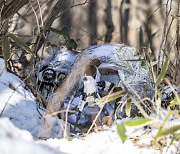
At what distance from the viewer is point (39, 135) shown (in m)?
1.36

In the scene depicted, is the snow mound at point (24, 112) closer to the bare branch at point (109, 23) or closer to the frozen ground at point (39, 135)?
the frozen ground at point (39, 135)

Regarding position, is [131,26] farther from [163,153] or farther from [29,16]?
[163,153]

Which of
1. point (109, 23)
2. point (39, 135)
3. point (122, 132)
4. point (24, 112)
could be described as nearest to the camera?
point (122, 132)

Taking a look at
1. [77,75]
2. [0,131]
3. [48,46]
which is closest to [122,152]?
[0,131]

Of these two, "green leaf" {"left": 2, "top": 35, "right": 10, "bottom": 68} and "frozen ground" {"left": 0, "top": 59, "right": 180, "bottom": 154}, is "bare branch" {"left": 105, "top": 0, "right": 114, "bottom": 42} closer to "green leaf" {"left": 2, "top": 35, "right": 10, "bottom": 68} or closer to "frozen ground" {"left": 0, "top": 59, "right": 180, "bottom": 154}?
"frozen ground" {"left": 0, "top": 59, "right": 180, "bottom": 154}

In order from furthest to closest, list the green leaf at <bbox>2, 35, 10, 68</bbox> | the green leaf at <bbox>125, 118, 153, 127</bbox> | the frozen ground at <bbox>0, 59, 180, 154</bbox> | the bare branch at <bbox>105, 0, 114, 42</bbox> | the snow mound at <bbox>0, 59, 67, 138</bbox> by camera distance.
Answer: the bare branch at <bbox>105, 0, 114, 42</bbox> < the green leaf at <bbox>2, 35, 10, 68</bbox> < the snow mound at <bbox>0, 59, 67, 138</bbox> < the green leaf at <bbox>125, 118, 153, 127</bbox> < the frozen ground at <bbox>0, 59, 180, 154</bbox>

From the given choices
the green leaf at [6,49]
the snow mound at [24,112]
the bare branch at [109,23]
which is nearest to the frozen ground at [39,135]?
the snow mound at [24,112]

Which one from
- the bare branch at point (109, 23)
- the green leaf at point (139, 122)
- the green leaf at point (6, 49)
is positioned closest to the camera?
the green leaf at point (139, 122)

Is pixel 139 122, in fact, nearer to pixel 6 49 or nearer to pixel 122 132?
pixel 122 132

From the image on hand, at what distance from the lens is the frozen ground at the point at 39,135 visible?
2.40ft

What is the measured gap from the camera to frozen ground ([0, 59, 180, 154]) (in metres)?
0.73

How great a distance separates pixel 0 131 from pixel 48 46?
7.21 feet

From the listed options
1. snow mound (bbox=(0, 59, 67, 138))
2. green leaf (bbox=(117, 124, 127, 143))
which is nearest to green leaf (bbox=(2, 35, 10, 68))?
snow mound (bbox=(0, 59, 67, 138))

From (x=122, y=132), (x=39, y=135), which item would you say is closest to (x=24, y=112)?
(x=39, y=135)
